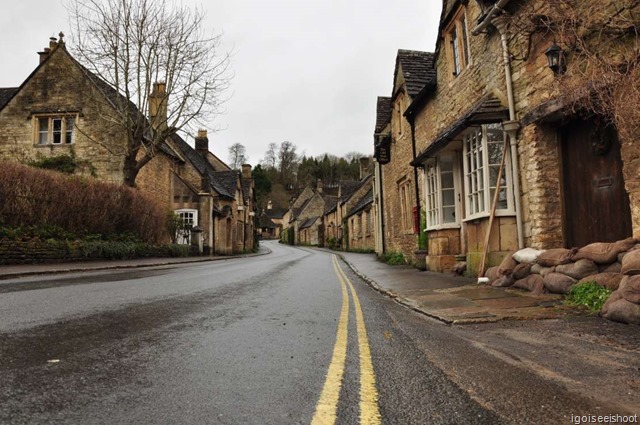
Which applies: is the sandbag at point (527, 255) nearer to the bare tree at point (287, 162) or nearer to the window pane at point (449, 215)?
the window pane at point (449, 215)

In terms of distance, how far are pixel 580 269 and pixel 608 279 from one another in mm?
570

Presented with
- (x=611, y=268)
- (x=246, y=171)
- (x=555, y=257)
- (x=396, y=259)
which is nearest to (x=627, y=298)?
(x=611, y=268)

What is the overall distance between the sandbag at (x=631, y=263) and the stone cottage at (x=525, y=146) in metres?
0.89

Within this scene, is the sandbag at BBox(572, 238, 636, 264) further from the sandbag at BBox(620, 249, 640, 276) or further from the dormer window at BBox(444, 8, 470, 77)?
the dormer window at BBox(444, 8, 470, 77)

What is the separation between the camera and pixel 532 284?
23.6 ft

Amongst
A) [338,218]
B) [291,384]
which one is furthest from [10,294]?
[338,218]

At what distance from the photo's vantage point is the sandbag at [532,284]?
22.8ft

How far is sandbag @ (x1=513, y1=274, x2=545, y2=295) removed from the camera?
694cm

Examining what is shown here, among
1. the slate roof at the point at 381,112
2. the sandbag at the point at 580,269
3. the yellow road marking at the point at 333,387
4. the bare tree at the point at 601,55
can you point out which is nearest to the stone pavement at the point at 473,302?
the sandbag at the point at 580,269

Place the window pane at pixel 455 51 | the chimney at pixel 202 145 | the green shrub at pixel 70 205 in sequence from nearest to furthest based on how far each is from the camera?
the window pane at pixel 455 51 < the green shrub at pixel 70 205 < the chimney at pixel 202 145

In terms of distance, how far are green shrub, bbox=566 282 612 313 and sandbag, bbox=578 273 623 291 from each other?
55mm

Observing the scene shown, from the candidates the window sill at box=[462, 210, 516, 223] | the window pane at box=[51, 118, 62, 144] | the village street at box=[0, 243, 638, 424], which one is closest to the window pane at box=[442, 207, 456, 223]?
the window sill at box=[462, 210, 516, 223]

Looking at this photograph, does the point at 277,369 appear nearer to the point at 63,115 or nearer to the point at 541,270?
the point at 541,270

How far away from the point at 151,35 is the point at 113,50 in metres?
1.99
